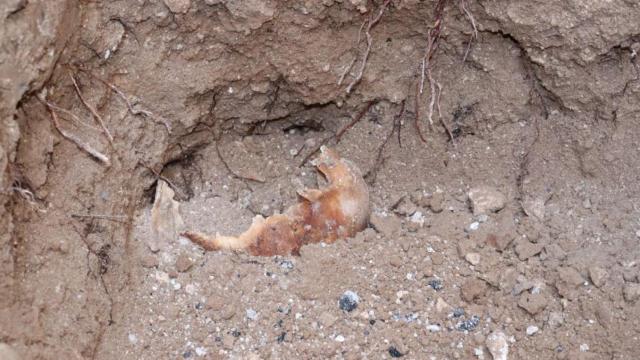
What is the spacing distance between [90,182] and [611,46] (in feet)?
7.09

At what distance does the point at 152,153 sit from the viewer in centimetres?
346

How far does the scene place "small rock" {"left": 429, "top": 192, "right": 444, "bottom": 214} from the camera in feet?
11.8

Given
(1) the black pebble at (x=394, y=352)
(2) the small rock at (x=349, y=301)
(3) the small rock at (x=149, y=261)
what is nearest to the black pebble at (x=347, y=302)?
(2) the small rock at (x=349, y=301)

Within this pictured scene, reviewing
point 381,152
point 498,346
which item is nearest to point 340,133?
point 381,152

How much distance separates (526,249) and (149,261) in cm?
156

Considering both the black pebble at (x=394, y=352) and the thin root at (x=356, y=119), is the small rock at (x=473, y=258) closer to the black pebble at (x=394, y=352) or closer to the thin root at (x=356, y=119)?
the black pebble at (x=394, y=352)

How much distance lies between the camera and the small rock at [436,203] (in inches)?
141

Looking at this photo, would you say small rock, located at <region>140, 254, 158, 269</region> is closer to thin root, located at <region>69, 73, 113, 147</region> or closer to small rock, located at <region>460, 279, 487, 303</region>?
thin root, located at <region>69, 73, 113, 147</region>

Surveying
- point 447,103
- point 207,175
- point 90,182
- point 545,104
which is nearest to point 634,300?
point 545,104

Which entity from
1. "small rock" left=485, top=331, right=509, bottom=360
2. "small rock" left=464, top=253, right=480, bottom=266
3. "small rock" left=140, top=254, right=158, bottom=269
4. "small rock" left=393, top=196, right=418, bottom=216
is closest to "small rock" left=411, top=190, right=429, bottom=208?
"small rock" left=393, top=196, right=418, bottom=216

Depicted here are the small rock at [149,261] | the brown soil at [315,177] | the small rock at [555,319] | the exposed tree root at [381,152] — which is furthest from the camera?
the exposed tree root at [381,152]

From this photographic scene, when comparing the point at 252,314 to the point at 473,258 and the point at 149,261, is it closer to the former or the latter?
the point at 149,261

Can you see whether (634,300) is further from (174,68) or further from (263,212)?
(174,68)

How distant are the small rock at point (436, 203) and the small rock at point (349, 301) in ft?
1.99
